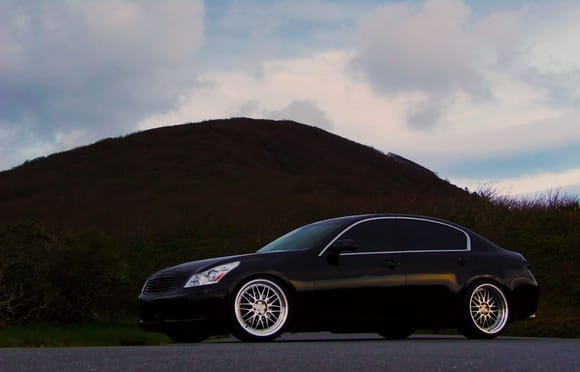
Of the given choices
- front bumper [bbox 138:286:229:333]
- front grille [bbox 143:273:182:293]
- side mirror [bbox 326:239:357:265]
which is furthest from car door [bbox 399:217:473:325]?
front grille [bbox 143:273:182:293]

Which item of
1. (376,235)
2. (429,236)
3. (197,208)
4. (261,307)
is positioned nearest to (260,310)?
(261,307)

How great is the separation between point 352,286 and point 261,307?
1.23 m

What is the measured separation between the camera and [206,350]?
7934mm

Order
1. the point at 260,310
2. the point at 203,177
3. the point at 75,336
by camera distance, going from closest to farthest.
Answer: the point at 260,310 → the point at 75,336 → the point at 203,177

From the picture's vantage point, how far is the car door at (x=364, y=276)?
10.8 m

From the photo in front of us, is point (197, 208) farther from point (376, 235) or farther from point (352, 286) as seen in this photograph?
point (352, 286)

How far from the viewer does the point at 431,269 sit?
37.6 ft

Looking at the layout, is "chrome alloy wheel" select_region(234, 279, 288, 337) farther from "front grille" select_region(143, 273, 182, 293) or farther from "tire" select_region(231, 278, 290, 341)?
"front grille" select_region(143, 273, 182, 293)

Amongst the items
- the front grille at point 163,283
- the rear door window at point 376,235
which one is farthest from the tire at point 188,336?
the rear door window at point 376,235

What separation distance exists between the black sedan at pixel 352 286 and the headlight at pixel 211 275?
1 centimetres

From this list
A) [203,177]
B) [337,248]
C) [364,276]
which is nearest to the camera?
[337,248]

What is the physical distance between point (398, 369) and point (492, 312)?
5788 mm

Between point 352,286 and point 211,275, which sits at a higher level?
point 211,275

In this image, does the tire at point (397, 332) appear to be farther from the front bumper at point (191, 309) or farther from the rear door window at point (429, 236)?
the front bumper at point (191, 309)
